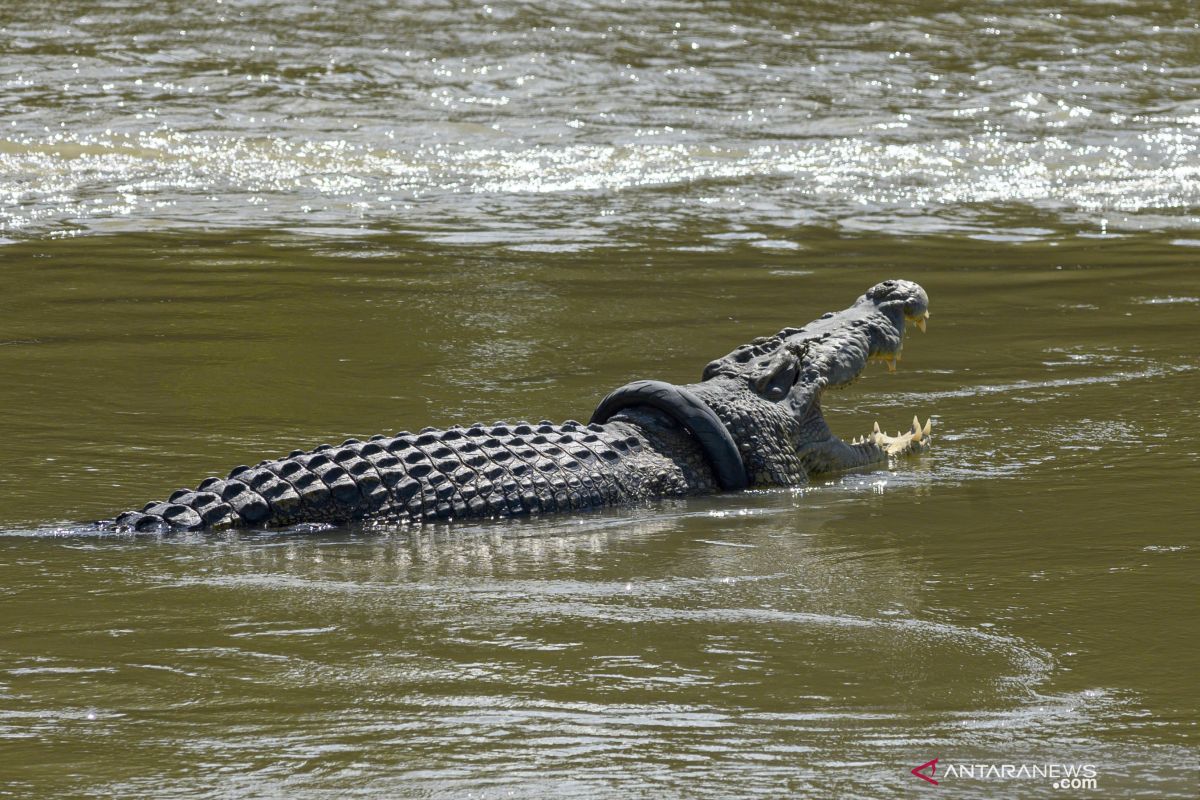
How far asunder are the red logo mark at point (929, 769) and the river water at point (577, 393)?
4 cm

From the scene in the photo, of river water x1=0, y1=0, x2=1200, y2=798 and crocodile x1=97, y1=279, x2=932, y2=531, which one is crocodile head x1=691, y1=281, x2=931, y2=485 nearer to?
crocodile x1=97, y1=279, x2=932, y2=531

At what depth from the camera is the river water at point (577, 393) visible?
3514 mm

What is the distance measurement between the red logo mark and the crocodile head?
2.81 meters

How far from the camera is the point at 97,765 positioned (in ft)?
10.8

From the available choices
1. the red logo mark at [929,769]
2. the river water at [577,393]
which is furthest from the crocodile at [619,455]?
the red logo mark at [929,769]

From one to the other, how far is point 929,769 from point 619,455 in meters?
2.69

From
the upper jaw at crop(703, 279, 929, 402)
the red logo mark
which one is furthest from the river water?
the upper jaw at crop(703, 279, 929, 402)

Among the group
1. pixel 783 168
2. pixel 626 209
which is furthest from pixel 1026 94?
pixel 626 209

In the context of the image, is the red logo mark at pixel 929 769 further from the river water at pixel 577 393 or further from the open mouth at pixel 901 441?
the open mouth at pixel 901 441

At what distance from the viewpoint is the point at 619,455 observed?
5.84 meters

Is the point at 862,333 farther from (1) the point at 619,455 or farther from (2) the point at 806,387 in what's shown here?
(1) the point at 619,455

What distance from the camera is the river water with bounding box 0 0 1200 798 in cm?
351

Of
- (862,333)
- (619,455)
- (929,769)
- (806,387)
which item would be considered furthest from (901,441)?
(929,769)

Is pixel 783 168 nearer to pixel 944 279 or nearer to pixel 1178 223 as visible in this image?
pixel 1178 223
